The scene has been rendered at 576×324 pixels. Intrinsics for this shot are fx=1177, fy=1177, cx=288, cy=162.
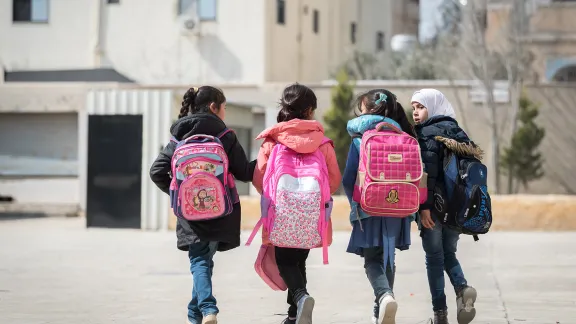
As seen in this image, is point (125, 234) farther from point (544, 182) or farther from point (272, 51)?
point (272, 51)

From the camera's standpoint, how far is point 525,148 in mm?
24344

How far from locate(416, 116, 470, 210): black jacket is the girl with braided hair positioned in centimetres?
115

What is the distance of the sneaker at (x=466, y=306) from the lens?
7.79 meters

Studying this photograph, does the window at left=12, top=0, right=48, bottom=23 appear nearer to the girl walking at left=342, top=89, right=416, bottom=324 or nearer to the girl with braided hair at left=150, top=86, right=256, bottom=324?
the girl with braided hair at left=150, top=86, right=256, bottom=324

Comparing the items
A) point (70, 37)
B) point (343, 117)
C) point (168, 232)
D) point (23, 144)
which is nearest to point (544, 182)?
point (343, 117)

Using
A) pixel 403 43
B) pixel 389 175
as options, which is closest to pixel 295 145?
pixel 389 175

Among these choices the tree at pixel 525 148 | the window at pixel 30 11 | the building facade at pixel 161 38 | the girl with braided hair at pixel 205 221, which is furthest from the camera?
the window at pixel 30 11

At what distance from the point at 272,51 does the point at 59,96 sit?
8.97 m

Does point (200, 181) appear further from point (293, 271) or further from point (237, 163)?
point (293, 271)

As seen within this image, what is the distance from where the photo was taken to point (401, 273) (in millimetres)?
11859

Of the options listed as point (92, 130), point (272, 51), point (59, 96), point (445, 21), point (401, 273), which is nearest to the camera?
point (401, 273)

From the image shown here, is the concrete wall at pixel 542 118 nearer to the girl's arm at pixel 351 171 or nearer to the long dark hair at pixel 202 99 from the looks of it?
the long dark hair at pixel 202 99

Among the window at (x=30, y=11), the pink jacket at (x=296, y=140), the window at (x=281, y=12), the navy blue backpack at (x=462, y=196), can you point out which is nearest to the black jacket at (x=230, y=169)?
the pink jacket at (x=296, y=140)

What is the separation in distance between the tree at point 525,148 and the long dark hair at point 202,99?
1729 centimetres
